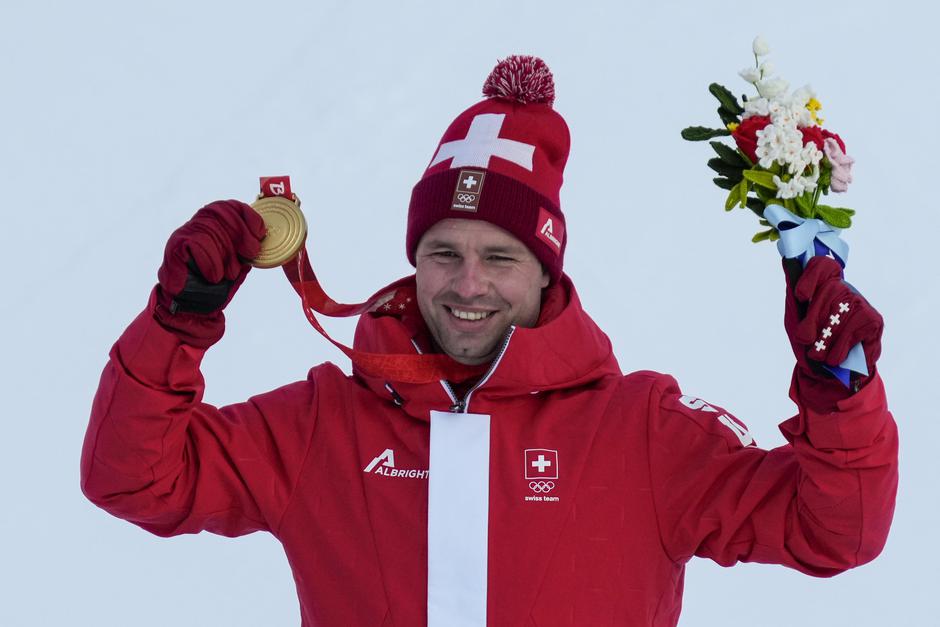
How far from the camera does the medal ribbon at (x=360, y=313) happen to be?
3076 millimetres

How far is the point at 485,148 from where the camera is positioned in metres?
3.22

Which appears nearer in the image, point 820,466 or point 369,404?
point 820,466

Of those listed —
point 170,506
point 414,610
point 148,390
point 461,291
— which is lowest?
point 414,610

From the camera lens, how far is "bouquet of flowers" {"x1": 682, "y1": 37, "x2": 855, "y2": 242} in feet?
8.66

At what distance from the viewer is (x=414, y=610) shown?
2988 mm

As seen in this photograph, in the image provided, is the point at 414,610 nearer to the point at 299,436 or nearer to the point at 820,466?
the point at 299,436

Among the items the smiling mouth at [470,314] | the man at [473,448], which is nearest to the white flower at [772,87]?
the man at [473,448]

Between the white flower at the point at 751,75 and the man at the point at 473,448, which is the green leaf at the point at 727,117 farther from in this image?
the man at the point at 473,448

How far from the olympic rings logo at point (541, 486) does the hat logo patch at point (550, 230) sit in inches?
21.0

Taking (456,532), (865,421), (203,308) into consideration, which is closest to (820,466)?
(865,421)

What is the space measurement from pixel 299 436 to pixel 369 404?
170mm

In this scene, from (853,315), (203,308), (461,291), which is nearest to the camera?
(853,315)

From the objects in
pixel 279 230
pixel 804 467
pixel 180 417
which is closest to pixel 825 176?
pixel 804 467

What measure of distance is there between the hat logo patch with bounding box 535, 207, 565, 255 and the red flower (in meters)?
0.60
